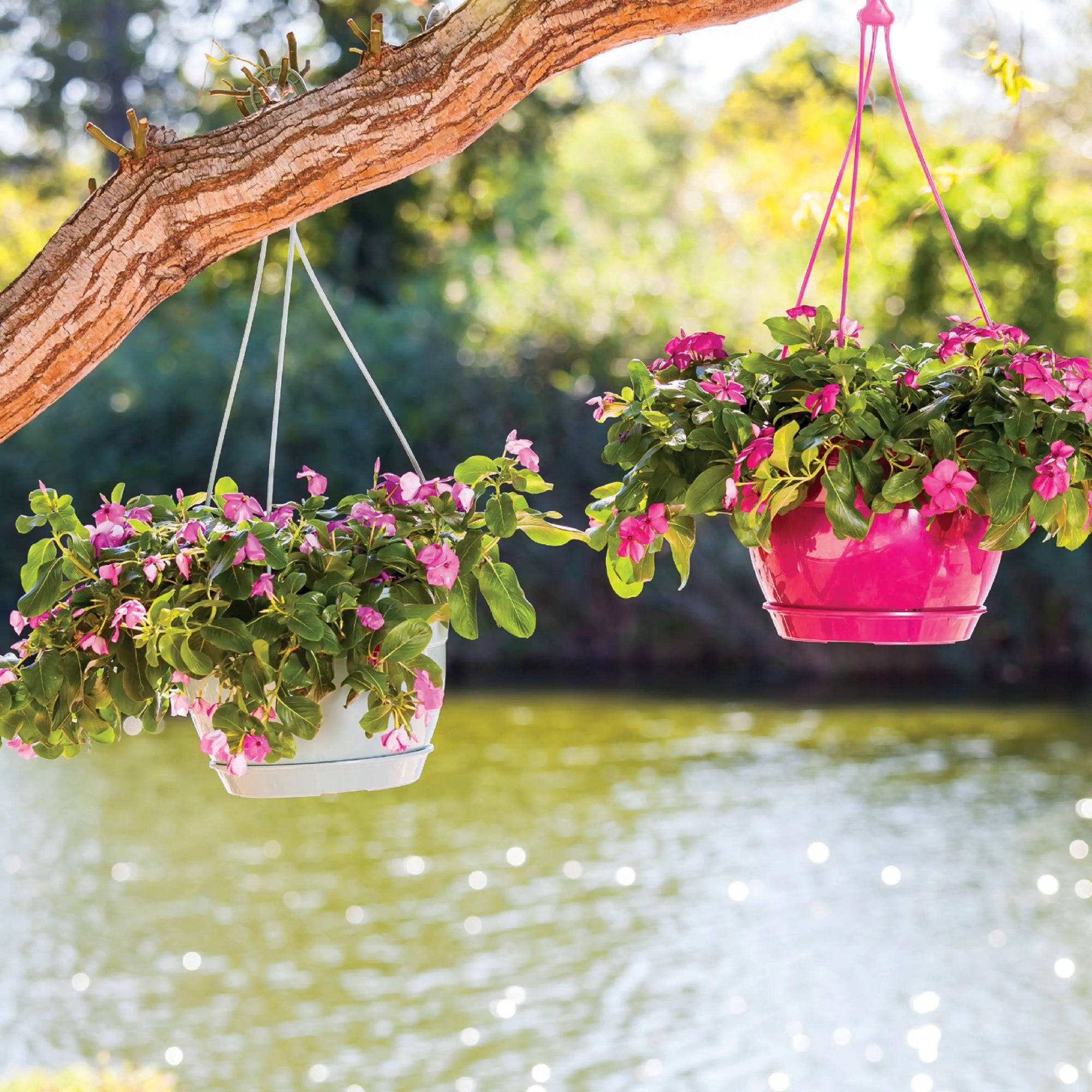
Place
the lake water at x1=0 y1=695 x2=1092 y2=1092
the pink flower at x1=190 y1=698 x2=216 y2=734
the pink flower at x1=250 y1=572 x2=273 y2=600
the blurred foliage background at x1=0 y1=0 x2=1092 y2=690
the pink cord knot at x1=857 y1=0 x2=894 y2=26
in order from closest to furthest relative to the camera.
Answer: the pink flower at x1=250 y1=572 x2=273 y2=600 → the pink flower at x1=190 y1=698 x2=216 y2=734 → the pink cord knot at x1=857 y1=0 x2=894 y2=26 → the lake water at x1=0 y1=695 x2=1092 y2=1092 → the blurred foliage background at x1=0 y1=0 x2=1092 y2=690

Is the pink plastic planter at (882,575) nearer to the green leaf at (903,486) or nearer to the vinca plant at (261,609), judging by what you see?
the green leaf at (903,486)

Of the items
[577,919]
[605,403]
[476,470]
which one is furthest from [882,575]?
[577,919]

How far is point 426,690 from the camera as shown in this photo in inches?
59.2

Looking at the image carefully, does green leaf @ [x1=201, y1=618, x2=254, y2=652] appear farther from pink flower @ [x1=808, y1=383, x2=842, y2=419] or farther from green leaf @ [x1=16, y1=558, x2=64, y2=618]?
pink flower @ [x1=808, y1=383, x2=842, y2=419]

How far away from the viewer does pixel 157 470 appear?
45.3 feet

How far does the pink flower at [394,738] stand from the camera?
151cm

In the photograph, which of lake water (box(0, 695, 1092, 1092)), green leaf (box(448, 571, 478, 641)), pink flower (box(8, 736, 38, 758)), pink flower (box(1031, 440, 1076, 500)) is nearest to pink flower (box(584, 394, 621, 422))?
green leaf (box(448, 571, 478, 641))

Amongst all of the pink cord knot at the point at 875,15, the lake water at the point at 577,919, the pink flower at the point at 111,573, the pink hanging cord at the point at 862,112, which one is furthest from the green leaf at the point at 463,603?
the lake water at the point at 577,919

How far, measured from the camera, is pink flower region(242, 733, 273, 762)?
4.85ft

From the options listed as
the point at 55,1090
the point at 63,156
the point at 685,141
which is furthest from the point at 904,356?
the point at 685,141

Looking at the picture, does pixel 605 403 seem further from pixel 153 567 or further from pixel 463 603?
pixel 153 567

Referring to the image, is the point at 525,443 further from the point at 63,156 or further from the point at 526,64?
the point at 63,156

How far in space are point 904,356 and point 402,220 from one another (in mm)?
15068

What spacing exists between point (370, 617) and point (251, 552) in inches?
5.3
